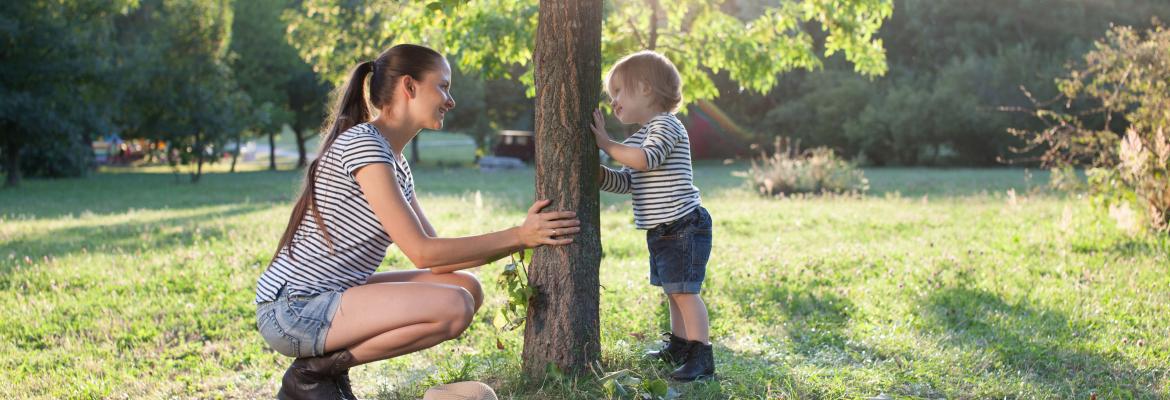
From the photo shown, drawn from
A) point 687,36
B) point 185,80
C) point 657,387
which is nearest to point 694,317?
point 657,387

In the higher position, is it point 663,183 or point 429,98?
point 429,98

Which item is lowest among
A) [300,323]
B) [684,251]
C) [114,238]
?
[114,238]

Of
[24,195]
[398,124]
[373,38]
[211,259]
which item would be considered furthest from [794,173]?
[24,195]

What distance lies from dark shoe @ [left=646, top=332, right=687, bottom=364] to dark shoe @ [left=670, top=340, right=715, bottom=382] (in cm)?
6

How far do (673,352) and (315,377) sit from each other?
1583 mm

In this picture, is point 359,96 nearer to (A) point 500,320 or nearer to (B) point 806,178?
(A) point 500,320

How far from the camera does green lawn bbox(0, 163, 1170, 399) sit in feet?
14.0

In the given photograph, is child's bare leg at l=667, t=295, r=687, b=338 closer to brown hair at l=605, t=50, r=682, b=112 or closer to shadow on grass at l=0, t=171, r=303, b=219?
brown hair at l=605, t=50, r=682, b=112

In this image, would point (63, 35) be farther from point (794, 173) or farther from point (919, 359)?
point (919, 359)

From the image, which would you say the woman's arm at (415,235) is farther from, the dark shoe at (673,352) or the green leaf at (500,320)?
the dark shoe at (673,352)

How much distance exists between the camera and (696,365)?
4.09 m

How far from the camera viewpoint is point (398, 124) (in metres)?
3.57

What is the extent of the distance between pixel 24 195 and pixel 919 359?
Answer: 2004 centimetres

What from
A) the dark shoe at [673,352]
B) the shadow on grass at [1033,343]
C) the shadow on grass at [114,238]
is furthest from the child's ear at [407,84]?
the shadow on grass at [114,238]
